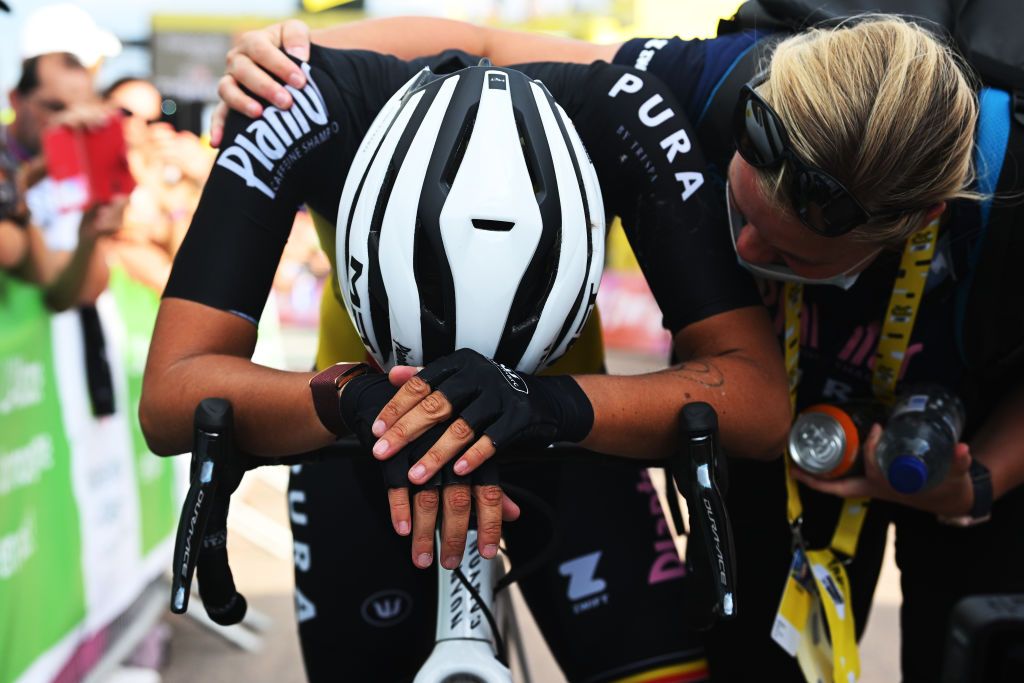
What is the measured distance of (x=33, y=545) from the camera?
313cm

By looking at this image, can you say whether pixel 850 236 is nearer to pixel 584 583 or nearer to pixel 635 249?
pixel 635 249

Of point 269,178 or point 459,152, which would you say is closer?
point 459,152

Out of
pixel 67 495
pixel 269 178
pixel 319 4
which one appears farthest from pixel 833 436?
pixel 319 4

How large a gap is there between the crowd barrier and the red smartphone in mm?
376

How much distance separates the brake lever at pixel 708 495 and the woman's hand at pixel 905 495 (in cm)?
75

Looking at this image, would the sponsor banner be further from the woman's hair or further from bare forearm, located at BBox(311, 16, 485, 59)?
the woman's hair

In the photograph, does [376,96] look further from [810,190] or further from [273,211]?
[810,190]

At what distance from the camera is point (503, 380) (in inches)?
58.4

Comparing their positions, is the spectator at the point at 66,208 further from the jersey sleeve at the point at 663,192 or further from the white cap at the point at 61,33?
the jersey sleeve at the point at 663,192

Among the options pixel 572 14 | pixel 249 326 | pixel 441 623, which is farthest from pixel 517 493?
pixel 572 14

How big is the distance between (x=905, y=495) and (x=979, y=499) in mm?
250

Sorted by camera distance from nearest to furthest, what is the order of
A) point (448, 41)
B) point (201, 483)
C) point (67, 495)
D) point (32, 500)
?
point (201, 483)
point (448, 41)
point (32, 500)
point (67, 495)

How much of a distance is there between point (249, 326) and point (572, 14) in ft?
51.3

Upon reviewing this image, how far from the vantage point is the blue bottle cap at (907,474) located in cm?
212
